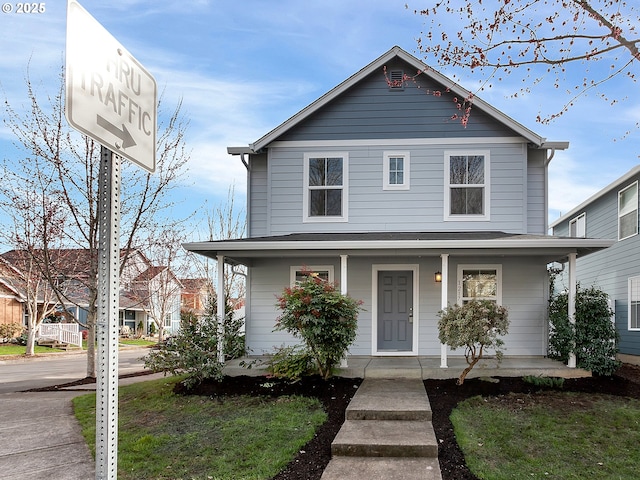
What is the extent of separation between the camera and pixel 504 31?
6.49m

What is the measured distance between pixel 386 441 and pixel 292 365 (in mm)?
3762

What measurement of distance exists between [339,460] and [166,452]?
213cm

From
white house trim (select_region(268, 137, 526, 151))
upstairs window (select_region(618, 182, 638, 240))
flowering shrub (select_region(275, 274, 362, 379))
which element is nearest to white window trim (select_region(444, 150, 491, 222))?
white house trim (select_region(268, 137, 526, 151))

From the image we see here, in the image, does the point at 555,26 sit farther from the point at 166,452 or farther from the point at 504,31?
the point at 166,452

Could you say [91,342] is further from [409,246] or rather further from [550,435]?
[550,435]

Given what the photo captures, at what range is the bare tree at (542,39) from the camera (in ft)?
20.5

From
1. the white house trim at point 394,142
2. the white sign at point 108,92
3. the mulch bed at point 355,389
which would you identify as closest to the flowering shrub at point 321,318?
the mulch bed at point 355,389

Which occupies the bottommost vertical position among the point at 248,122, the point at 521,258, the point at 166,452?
the point at 166,452

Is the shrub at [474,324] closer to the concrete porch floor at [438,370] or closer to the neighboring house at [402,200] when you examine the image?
the concrete porch floor at [438,370]

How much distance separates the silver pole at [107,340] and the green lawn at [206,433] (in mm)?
3974

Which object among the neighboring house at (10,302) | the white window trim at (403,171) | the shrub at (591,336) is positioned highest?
the white window trim at (403,171)

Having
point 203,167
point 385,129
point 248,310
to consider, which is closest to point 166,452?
point 248,310

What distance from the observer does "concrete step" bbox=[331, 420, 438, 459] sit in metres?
6.02

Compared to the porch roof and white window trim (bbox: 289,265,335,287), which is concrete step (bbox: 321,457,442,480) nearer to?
the porch roof
